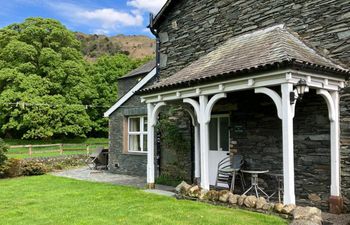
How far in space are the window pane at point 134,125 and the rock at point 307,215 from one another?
9.91 metres

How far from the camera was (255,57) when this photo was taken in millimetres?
7820

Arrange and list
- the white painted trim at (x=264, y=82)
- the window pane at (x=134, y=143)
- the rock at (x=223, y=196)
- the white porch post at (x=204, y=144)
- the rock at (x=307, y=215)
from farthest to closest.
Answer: the window pane at (x=134, y=143) < the white porch post at (x=204, y=144) < the rock at (x=223, y=196) < the white painted trim at (x=264, y=82) < the rock at (x=307, y=215)

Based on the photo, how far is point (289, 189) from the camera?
657 cm

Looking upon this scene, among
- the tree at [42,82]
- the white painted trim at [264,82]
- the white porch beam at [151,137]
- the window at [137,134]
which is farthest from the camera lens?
the tree at [42,82]

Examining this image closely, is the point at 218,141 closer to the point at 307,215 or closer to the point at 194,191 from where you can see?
the point at 194,191

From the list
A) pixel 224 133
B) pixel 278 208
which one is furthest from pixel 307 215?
pixel 224 133

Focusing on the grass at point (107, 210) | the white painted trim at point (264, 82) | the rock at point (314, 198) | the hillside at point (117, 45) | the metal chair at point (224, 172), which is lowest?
→ the grass at point (107, 210)

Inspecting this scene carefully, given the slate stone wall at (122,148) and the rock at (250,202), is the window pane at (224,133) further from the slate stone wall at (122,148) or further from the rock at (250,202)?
the slate stone wall at (122,148)

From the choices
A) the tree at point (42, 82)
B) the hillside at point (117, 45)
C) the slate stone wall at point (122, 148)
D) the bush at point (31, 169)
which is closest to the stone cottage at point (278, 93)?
the slate stone wall at point (122, 148)

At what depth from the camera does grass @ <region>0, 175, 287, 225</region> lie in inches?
261

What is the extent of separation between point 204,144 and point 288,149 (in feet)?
7.45

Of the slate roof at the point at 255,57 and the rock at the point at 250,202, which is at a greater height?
the slate roof at the point at 255,57

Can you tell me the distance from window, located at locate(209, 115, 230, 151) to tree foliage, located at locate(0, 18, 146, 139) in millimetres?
21815

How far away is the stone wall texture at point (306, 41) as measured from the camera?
773 centimetres
